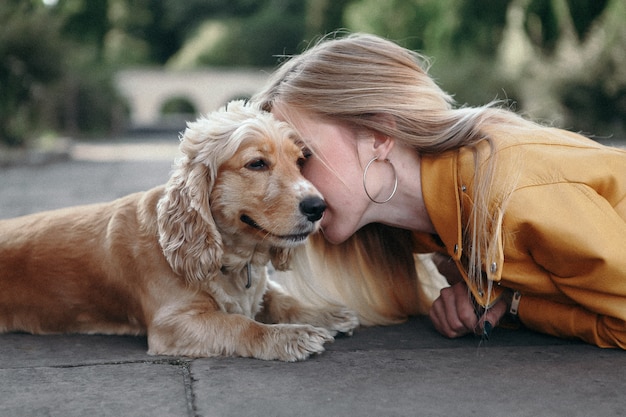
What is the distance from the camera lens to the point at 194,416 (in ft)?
7.68

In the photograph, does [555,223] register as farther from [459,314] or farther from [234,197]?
[234,197]

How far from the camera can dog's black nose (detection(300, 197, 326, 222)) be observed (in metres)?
3.03

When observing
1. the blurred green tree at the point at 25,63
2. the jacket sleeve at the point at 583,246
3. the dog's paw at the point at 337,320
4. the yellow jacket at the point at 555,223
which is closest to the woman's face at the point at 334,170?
the yellow jacket at the point at 555,223

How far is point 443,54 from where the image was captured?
29.0 meters

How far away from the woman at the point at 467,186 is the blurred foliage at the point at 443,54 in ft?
1.52

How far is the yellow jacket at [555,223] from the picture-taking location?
2.88 meters

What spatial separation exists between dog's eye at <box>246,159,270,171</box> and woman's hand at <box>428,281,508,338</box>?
0.97 m

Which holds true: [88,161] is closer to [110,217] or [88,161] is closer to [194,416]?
[110,217]

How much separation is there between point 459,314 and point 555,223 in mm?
626

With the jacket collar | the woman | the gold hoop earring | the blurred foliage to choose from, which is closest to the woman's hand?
the woman

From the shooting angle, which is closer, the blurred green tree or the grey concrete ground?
the grey concrete ground

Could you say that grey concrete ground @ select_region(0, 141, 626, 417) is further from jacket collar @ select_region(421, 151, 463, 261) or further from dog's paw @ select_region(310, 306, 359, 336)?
jacket collar @ select_region(421, 151, 463, 261)

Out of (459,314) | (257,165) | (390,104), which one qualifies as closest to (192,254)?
(257,165)

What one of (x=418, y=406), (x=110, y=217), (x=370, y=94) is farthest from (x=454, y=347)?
(x=110, y=217)
